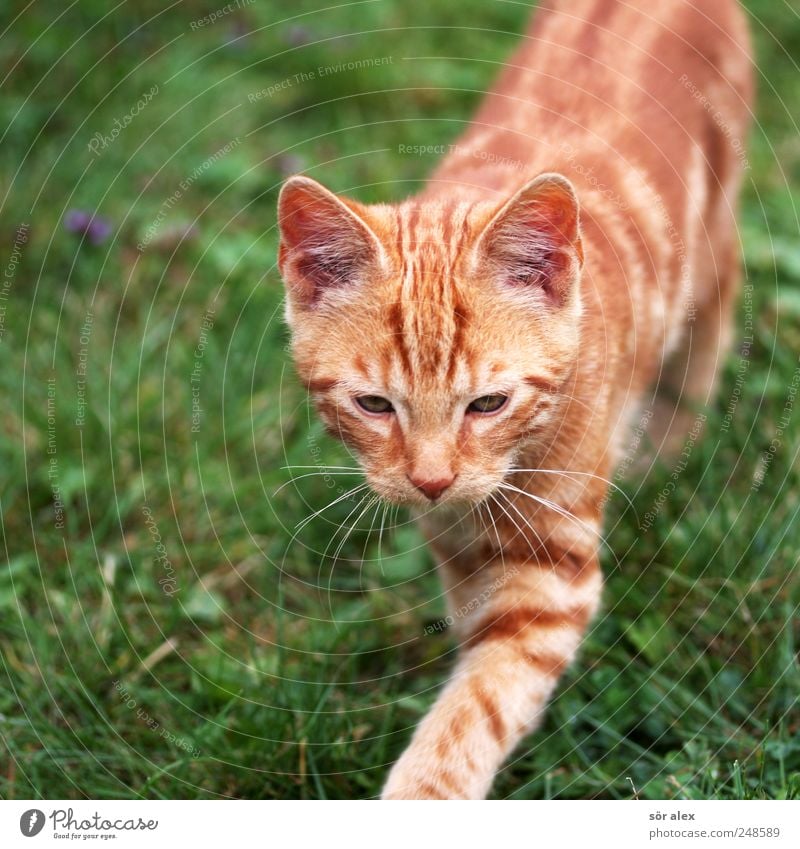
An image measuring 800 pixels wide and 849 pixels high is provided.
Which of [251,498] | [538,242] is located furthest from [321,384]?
[251,498]

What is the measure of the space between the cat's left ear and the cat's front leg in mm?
862

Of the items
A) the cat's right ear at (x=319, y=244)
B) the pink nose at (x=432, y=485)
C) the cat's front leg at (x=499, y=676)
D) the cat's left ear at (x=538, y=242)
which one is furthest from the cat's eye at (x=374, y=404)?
the cat's front leg at (x=499, y=676)

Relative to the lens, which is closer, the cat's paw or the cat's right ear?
the cat's right ear

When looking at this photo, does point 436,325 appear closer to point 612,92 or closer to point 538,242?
point 538,242

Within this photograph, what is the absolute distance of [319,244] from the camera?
2.92m

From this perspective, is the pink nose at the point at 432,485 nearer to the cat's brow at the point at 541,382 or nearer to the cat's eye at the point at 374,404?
the cat's eye at the point at 374,404

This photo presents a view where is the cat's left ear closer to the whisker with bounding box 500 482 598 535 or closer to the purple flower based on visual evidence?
the whisker with bounding box 500 482 598 535

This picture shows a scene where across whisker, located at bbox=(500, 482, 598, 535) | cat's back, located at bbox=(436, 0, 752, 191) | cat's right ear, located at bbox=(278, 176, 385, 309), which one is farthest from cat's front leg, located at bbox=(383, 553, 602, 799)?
cat's back, located at bbox=(436, 0, 752, 191)

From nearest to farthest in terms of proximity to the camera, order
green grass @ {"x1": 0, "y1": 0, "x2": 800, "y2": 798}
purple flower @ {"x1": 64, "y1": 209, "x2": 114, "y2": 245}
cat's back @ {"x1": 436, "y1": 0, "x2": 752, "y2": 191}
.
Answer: green grass @ {"x1": 0, "y1": 0, "x2": 800, "y2": 798}, cat's back @ {"x1": 436, "y1": 0, "x2": 752, "y2": 191}, purple flower @ {"x1": 64, "y1": 209, "x2": 114, "y2": 245}

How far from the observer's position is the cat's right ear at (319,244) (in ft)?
9.23

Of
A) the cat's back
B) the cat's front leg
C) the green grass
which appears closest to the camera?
the cat's front leg

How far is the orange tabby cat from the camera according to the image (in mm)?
2852

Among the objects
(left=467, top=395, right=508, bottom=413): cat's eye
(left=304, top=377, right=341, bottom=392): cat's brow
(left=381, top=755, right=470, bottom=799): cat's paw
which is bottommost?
(left=381, top=755, right=470, bottom=799): cat's paw

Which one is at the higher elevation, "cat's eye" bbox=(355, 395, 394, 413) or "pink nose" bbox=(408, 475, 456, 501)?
"cat's eye" bbox=(355, 395, 394, 413)
